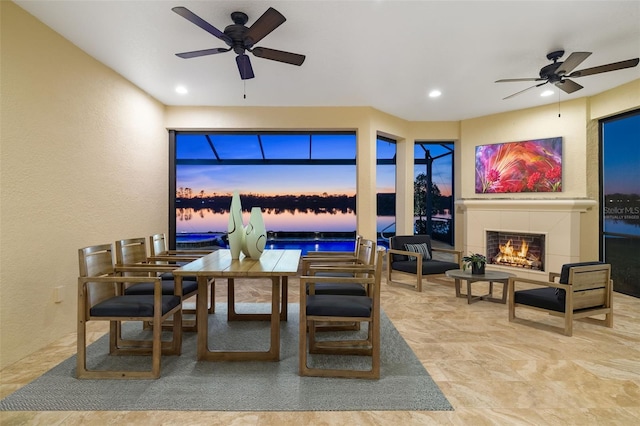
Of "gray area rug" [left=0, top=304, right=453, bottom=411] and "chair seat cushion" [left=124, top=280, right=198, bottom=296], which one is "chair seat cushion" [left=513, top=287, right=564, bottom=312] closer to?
"gray area rug" [left=0, top=304, right=453, bottom=411]

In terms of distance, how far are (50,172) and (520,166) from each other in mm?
6537

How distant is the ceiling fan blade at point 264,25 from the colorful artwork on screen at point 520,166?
4.92 meters

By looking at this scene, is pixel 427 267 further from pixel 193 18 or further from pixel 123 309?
pixel 193 18

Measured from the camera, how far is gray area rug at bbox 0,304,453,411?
2121mm

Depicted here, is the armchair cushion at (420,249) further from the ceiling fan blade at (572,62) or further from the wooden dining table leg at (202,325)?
the wooden dining table leg at (202,325)

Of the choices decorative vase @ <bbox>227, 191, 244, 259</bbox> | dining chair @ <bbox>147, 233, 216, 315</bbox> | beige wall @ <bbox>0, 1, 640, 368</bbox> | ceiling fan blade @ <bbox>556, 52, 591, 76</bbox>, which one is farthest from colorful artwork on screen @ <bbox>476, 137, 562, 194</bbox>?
dining chair @ <bbox>147, 233, 216, 315</bbox>

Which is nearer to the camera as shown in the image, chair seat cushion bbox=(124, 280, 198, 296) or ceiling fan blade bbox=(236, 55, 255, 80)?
chair seat cushion bbox=(124, 280, 198, 296)

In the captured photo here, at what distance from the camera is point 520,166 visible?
6004 millimetres

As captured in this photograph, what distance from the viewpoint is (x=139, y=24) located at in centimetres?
319

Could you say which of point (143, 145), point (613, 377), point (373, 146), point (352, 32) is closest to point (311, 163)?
point (373, 146)

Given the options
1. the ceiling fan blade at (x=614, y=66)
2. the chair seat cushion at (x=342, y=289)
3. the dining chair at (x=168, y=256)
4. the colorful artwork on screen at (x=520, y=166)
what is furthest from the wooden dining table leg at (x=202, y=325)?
the colorful artwork on screen at (x=520, y=166)

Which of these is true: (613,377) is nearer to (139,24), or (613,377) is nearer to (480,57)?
(480,57)

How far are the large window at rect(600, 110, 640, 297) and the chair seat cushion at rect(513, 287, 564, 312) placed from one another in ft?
7.36

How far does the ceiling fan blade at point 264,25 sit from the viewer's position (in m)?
2.59
